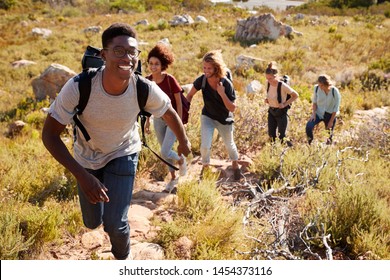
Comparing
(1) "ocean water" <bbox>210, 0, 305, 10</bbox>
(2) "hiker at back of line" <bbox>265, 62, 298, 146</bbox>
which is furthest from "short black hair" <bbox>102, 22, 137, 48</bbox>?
(1) "ocean water" <bbox>210, 0, 305, 10</bbox>

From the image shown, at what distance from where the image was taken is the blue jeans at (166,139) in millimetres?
4477

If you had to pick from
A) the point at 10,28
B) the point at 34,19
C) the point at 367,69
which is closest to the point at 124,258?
the point at 367,69

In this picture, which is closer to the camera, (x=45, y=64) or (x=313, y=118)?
(x=313, y=118)

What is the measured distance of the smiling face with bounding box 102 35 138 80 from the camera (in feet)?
7.64

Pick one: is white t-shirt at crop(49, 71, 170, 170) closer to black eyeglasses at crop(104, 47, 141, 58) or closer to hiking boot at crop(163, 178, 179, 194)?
black eyeglasses at crop(104, 47, 141, 58)

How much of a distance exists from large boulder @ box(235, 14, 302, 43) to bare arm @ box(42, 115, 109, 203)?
18.0 meters

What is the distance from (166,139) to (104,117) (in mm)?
2055

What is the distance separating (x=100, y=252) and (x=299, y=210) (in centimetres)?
206

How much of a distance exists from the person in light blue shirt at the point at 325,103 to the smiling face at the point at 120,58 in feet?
14.5

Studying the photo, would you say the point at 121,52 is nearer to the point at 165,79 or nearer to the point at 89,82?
the point at 89,82

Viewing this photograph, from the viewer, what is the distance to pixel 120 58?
2.34 meters

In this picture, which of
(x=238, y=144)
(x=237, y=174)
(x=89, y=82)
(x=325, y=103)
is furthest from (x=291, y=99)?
(x=89, y=82)

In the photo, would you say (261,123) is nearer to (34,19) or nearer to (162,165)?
(162,165)
